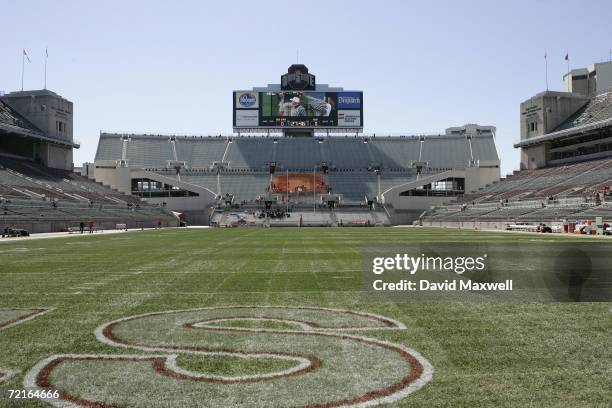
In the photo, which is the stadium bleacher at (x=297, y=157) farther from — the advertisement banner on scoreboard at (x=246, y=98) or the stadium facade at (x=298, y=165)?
the advertisement banner on scoreboard at (x=246, y=98)

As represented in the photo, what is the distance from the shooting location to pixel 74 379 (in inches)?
201

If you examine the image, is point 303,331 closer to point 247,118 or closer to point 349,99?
point 247,118

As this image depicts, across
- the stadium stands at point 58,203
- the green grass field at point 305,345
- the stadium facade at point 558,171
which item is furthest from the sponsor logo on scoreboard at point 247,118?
the green grass field at point 305,345

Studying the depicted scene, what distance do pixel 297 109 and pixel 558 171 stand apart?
150ft

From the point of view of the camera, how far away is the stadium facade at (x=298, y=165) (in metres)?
86.1

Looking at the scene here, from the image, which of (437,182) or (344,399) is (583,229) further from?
(437,182)

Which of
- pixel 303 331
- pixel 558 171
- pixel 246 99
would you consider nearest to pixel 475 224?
pixel 558 171

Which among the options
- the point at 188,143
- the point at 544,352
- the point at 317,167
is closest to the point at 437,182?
the point at 317,167

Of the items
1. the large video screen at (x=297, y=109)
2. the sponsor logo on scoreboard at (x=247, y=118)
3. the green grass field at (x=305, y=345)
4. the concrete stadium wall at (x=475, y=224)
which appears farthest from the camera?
the sponsor logo on scoreboard at (x=247, y=118)

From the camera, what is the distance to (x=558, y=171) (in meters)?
70.1

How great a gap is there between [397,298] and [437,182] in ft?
270

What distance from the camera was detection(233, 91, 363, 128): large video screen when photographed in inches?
3770

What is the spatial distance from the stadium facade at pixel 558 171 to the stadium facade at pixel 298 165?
918 cm

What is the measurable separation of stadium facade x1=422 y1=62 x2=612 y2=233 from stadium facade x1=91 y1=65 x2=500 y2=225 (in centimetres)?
918
